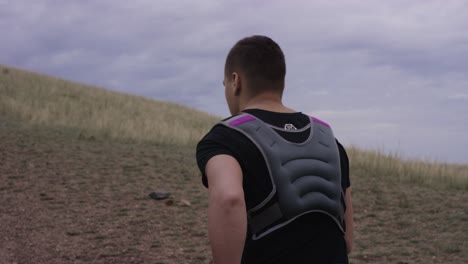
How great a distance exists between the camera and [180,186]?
1055 centimetres

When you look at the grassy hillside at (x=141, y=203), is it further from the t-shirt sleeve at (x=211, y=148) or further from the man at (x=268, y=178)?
the t-shirt sleeve at (x=211, y=148)

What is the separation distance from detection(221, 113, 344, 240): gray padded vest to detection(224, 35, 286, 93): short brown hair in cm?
16

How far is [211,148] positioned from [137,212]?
715 centimetres

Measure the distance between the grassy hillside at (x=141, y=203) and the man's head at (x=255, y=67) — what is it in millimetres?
4862

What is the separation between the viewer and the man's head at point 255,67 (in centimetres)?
216

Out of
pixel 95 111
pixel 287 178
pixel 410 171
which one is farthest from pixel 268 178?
pixel 95 111

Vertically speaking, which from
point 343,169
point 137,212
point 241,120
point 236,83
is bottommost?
point 137,212

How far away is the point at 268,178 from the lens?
2.03m

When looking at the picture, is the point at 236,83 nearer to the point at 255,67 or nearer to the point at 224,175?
the point at 255,67

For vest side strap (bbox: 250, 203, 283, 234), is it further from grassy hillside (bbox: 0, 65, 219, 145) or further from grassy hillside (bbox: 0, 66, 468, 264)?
grassy hillside (bbox: 0, 65, 219, 145)

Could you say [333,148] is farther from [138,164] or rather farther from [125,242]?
[138,164]

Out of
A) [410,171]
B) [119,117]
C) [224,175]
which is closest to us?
[224,175]

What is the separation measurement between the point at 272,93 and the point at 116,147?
12.2 metres

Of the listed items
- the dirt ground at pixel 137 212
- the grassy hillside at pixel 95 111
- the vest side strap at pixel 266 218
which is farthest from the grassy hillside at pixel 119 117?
the vest side strap at pixel 266 218
